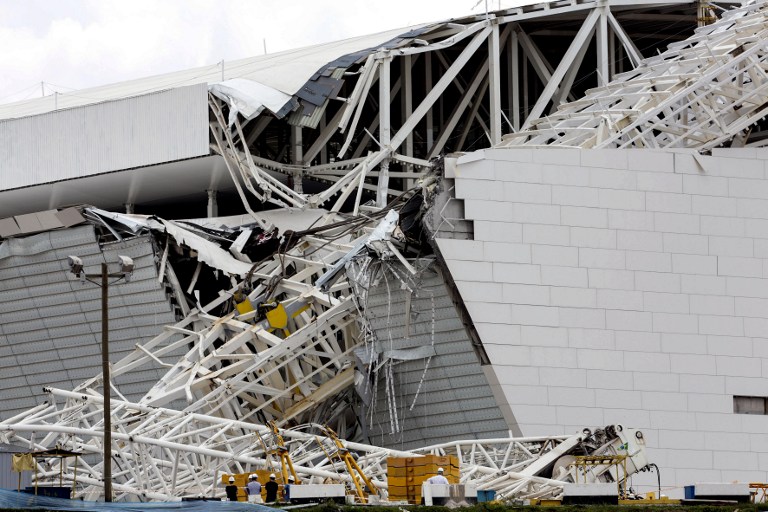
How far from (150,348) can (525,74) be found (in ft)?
75.6

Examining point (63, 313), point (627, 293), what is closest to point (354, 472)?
point (627, 293)

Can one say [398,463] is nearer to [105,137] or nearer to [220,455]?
[220,455]

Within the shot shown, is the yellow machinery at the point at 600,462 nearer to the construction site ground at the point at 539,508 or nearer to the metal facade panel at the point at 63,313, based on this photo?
the construction site ground at the point at 539,508

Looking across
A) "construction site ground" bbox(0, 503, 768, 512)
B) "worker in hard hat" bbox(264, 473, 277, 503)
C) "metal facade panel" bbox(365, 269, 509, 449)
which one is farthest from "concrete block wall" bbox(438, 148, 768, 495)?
"construction site ground" bbox(0, 503, 768, 512)

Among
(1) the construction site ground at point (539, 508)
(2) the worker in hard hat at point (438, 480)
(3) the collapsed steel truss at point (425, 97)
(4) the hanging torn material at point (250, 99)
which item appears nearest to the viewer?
(1) the construction site ground at point (539, 508)

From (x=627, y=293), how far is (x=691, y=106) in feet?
25.3

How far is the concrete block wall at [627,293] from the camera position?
5484cm

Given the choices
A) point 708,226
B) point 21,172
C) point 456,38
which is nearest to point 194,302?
point 21,172

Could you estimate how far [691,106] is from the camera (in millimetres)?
59438

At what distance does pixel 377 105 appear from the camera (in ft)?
259

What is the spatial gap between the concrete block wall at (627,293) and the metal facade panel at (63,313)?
56.6 ft

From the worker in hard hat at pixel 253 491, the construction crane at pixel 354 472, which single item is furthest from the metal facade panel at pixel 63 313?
the worker in hard hat at pixel 253 491

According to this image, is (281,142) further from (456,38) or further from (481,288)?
(481,288)

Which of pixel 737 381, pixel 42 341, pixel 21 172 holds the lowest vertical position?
pixel 737 381
